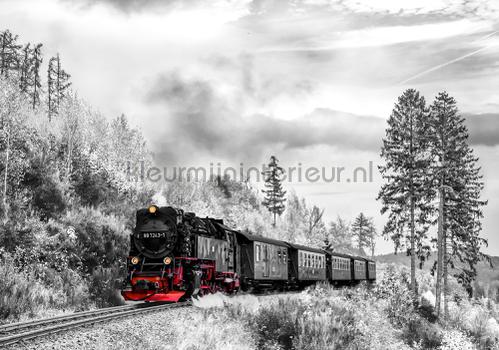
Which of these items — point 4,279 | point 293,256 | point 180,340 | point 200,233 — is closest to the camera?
point 180,340

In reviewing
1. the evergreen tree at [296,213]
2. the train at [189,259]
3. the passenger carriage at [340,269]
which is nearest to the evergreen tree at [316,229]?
the evergreen tree at [296,213]

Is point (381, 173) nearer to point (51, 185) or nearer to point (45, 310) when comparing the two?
point (51, 185)

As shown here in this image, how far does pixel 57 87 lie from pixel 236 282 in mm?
64930

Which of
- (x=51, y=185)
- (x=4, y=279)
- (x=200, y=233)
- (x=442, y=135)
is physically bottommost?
(x=4, y=279)

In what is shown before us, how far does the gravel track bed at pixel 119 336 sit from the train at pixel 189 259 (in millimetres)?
3351

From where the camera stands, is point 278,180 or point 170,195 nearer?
point 170,195

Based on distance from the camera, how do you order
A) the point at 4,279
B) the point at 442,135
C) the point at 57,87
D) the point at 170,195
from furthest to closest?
the point at 57,87 → the point at 170,195 → the point at 442,135 → the point at 4,279

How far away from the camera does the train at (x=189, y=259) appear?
16.9 metres

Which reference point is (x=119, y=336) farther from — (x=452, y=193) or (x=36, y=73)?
(x=36, y=73)

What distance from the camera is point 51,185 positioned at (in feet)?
83.1

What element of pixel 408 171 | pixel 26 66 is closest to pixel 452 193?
pixel 408 171

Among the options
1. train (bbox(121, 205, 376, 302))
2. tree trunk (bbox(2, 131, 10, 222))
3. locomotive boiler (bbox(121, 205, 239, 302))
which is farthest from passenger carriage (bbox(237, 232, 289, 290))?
tree trunk (bbox(2, 131, 10, 222))

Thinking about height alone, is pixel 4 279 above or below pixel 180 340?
above

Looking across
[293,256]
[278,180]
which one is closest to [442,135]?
[293,256]
